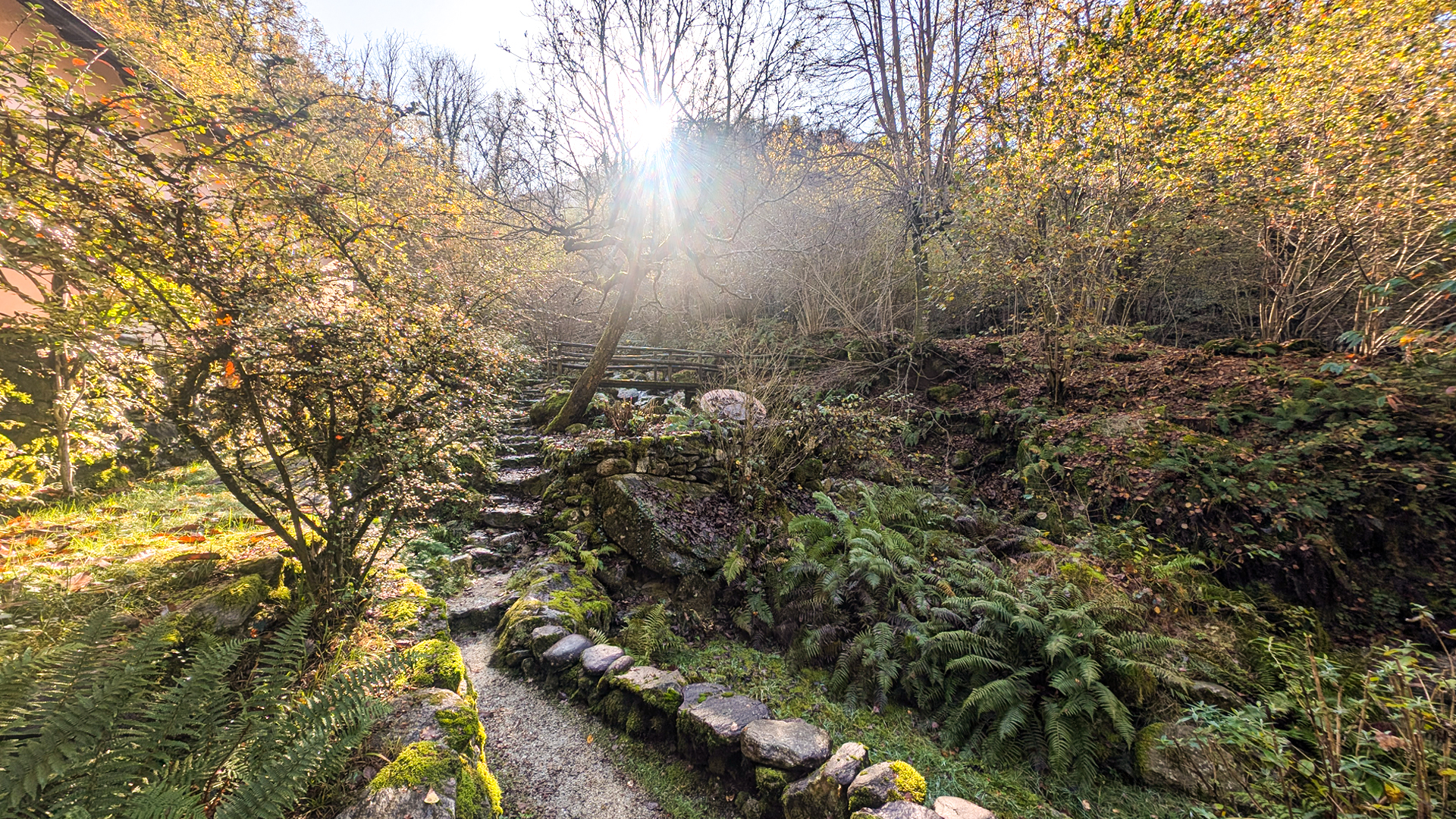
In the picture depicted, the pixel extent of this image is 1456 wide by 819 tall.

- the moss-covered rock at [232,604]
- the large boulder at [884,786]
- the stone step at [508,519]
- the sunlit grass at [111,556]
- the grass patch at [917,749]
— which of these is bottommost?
the grass patch at [917,749]

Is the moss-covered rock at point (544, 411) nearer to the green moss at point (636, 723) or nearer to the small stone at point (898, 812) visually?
the green moss at point (636, 723)

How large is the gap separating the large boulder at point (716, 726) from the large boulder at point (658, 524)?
155 centimetres

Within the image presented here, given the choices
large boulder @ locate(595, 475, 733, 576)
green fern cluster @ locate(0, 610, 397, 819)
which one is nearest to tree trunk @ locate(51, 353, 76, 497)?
green fern cluster @ locate(0, 610, 397, 819)

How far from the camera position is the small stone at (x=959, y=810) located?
240 cm

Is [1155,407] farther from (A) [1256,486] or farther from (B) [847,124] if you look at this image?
(B) [847,124]

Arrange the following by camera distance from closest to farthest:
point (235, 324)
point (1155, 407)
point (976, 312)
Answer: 1. point (235, 324)
2. point (1155, 407)
3. point (976, 312)

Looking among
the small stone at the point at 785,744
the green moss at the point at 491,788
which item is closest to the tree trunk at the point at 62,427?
the green moss at the point at 491,788

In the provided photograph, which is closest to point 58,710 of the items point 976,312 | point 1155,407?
point 1155,407

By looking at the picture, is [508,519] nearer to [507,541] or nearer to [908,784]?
[507,541]

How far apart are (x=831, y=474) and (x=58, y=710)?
20.5 ft

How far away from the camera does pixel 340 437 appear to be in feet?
9.88

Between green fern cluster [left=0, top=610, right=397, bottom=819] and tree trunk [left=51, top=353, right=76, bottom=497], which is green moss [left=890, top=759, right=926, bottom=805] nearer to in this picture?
green fern cluster [left=0, top=610, right=397, bottom=819]

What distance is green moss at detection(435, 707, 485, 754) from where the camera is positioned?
8.23ft

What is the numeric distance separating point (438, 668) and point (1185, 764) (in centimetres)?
445
